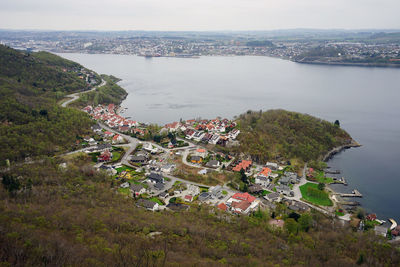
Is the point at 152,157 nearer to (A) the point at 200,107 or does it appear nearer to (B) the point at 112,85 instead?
(A) the point at 200,107

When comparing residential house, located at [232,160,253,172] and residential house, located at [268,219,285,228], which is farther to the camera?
residential house, located at [232,160,253,172]

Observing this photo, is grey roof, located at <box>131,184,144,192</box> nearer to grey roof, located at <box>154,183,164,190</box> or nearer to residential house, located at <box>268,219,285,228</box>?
grey roof, located at <box>154,183,164,190</box>

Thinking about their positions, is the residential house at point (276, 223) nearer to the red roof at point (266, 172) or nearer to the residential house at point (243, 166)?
the red roof at point (266, 172)

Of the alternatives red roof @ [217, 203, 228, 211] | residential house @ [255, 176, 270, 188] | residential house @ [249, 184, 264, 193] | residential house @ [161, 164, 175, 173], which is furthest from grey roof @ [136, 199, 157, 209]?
residential house @ [255, 176, 270, 188]

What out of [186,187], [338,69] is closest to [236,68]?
[338,69]

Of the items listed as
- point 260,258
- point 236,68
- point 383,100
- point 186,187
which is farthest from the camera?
point 236,68

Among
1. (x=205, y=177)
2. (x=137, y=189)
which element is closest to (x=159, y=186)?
(x=137, y=189)
